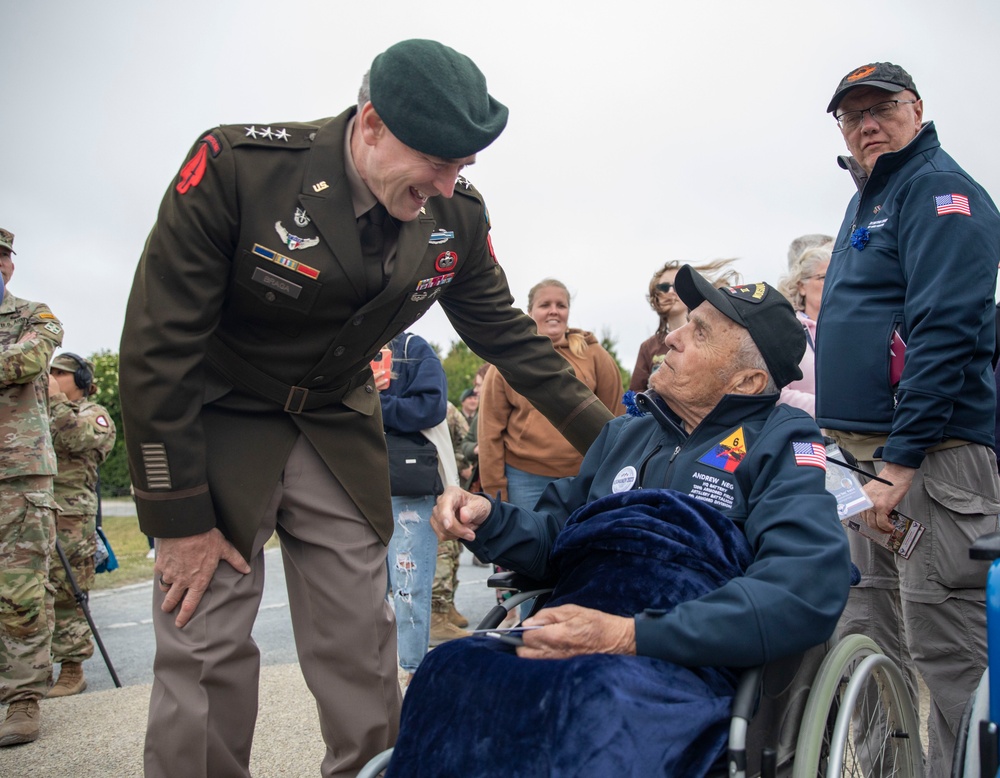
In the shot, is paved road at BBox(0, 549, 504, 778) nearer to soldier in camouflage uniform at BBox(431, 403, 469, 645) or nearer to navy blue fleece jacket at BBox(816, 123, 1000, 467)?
soldier in camouflage uniform at BBox(431, 403, 469, 645)

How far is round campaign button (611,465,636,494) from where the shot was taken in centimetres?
239

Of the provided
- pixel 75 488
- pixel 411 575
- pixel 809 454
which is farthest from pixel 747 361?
pixel 75 488

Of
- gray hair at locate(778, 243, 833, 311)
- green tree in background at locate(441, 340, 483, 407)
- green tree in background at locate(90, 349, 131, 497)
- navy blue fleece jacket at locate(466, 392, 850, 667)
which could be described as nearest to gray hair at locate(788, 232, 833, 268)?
gray hair at locate(778, 243, 833, 311)

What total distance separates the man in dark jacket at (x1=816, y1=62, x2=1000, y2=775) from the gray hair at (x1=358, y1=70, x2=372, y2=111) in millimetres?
1689

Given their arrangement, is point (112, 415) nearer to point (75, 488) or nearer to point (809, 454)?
point (75, 488)

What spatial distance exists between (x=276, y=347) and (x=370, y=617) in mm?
769

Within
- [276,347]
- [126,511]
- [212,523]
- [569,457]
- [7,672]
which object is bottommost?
[126,511]

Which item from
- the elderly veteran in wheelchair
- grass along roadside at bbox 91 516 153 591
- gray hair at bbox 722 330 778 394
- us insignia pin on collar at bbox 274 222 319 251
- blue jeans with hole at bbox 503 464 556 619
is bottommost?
grass along roadside at bbox 91 516 153 591

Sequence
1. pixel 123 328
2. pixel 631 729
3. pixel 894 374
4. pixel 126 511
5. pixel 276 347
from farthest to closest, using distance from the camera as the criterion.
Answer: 1. pixel 126 511
2. pixel 894 374
3. pixel 276 347
4. pixel 123 328
5. pixel 631 729

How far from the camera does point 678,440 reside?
2.44 m

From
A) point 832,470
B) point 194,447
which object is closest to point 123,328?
point 194,447

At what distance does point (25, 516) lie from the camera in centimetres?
430

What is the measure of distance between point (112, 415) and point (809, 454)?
2069cm

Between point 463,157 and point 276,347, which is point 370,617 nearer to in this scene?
point 276,347
